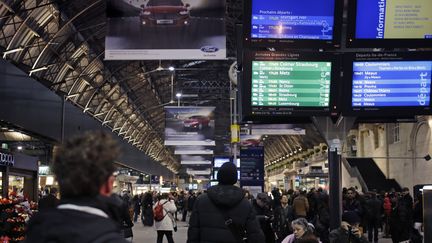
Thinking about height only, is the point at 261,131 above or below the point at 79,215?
above

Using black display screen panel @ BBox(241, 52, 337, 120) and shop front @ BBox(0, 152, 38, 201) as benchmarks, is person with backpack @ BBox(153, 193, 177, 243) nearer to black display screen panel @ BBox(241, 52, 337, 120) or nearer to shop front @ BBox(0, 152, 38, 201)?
shop front @ BBox(0, 152, 38, 201)

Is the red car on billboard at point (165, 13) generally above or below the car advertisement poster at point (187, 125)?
above

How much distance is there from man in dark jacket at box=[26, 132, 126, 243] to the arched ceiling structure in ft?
53.9

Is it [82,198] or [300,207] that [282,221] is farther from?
[82,198]

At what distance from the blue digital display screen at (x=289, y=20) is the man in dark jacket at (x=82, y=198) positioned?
6.26 m

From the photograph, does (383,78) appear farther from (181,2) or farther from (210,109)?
(210,109)

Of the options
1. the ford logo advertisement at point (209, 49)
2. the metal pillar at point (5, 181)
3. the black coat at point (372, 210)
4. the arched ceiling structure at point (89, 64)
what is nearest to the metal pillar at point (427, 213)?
the ford logo advertisement at point (209, 49)

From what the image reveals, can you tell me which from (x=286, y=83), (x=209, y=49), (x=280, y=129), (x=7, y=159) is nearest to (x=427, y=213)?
(x=286, y=83)

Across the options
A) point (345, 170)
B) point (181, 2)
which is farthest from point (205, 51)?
point (345, 170)

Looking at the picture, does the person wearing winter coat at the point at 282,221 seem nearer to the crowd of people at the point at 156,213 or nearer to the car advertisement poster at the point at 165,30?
the crowd of people at the point at 156,213

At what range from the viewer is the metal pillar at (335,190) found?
26.6 ft

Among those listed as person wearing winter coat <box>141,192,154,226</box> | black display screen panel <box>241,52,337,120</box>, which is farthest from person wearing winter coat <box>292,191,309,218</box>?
person wearing winter coat <box>141,192,154,226</box>

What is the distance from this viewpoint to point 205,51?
13.5 metres

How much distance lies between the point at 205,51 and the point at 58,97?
24.0ft
